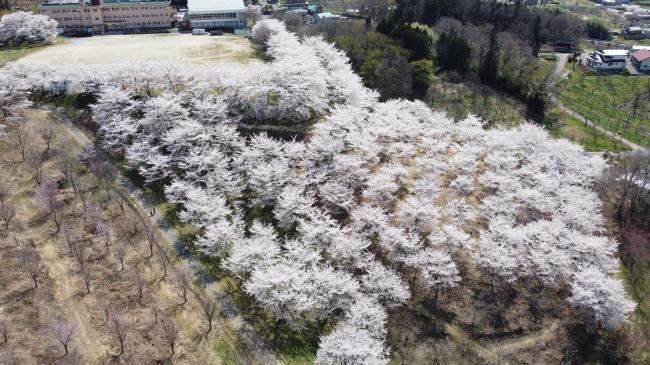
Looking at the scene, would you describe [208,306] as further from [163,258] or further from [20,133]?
[20,133]

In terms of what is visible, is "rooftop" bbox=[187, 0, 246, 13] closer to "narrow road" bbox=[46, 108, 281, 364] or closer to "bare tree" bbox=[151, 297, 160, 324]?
"narrow road" bbox=[46, 108, 281, 364]

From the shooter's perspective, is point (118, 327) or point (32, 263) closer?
point (118, 327)

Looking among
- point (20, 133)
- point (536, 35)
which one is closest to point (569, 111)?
point (536, 35)

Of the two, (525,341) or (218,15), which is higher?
(218,15)

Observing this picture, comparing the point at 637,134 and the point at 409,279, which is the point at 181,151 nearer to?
the point at 409,279

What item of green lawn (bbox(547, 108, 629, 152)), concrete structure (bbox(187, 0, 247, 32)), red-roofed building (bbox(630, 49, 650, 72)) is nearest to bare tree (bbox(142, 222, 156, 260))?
green lawn (bbox(547, 108, 629, 152))
